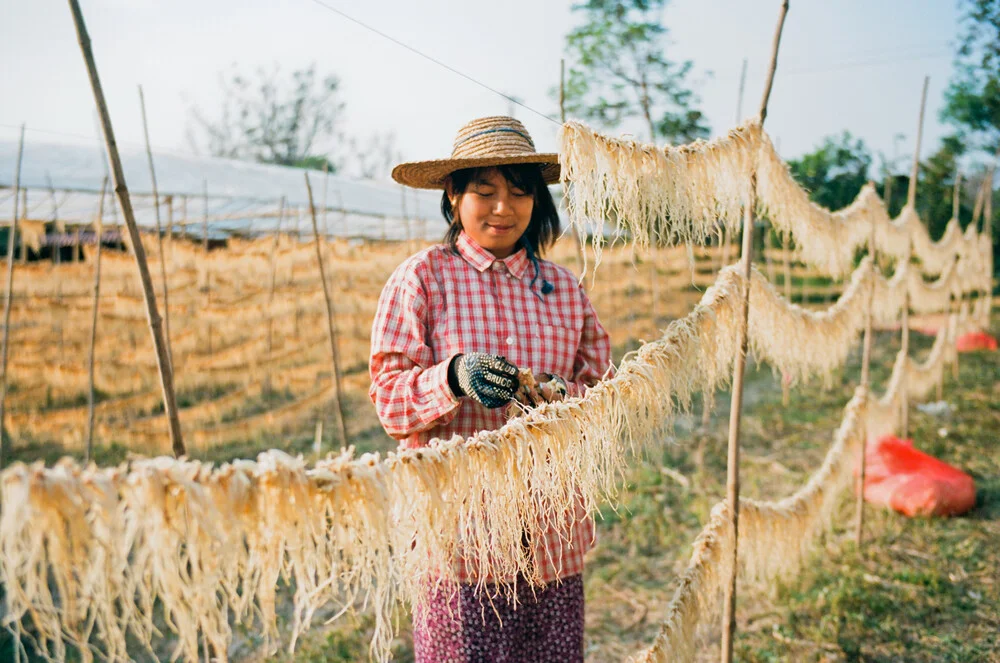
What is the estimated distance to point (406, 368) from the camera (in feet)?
4.67

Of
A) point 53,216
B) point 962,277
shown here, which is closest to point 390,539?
point 53,216

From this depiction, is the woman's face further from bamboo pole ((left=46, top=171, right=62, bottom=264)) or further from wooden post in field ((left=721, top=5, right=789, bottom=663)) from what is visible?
bamboo pole ((left=46, top=171, right=62, bottom=264))

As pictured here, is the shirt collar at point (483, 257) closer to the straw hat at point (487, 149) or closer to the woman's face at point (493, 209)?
the woman's face at point (493, 209)

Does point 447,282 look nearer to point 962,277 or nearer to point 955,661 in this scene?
point 955,661

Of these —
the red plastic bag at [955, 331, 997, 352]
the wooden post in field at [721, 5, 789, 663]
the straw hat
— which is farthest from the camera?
the red plastic bag at [955, 331, 997, 352]

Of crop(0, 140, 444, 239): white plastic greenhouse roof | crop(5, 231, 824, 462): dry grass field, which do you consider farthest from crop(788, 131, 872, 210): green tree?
crop(0, 140, 444, 239): white plastic greenhouse roof

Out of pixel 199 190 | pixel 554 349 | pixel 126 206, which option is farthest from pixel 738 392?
pixel 199 190

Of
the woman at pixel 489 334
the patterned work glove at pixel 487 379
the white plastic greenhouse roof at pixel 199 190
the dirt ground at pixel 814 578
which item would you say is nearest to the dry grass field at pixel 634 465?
the dirt ground at pixel 814 578

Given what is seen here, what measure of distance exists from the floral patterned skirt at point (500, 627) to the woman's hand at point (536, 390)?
1.38 ft

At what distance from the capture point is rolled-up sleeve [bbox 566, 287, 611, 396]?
164 cm

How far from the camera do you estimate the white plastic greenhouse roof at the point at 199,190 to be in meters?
6.05

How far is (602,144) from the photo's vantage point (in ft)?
4.44

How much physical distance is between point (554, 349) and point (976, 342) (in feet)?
31.6

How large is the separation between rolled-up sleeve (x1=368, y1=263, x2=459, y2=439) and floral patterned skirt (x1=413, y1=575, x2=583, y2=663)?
1.30 ft
